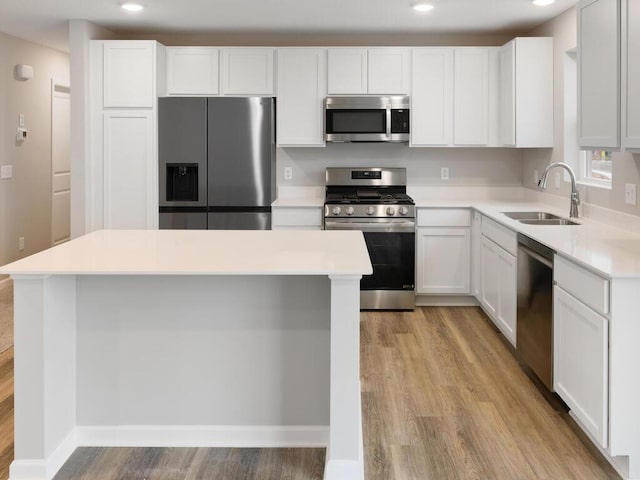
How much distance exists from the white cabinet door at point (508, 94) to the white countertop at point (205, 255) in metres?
2.34

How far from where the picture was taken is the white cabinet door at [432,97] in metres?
5.46

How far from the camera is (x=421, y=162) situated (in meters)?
5.89

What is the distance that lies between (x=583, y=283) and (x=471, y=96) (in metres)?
3.01

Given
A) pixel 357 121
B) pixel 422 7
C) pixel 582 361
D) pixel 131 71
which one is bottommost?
pixel 582 361

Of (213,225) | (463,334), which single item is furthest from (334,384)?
(213,225)

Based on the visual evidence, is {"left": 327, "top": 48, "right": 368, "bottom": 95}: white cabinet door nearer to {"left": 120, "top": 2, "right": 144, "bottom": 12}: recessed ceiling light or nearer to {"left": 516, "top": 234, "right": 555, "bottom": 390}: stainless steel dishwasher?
{"left": 120, "top": 2, "right": 144, "bottom": 12}: recessed ceiling light

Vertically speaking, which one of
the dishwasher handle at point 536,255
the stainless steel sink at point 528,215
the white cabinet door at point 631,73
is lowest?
the dishwasher handle at point 536,255

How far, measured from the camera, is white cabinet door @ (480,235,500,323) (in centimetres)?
456

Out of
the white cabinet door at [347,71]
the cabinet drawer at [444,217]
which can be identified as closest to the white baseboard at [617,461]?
the cabinet drawer at [444,217]

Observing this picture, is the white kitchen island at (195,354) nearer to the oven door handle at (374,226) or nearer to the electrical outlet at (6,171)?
the oven door handle at (374,226)

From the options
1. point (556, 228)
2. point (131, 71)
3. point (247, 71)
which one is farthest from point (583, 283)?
point (131, 71)

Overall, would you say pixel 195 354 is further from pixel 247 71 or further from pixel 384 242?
pixel 247 71

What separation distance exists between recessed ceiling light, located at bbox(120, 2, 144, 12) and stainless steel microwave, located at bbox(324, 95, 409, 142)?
5.20 ft

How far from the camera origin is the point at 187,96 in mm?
5500
